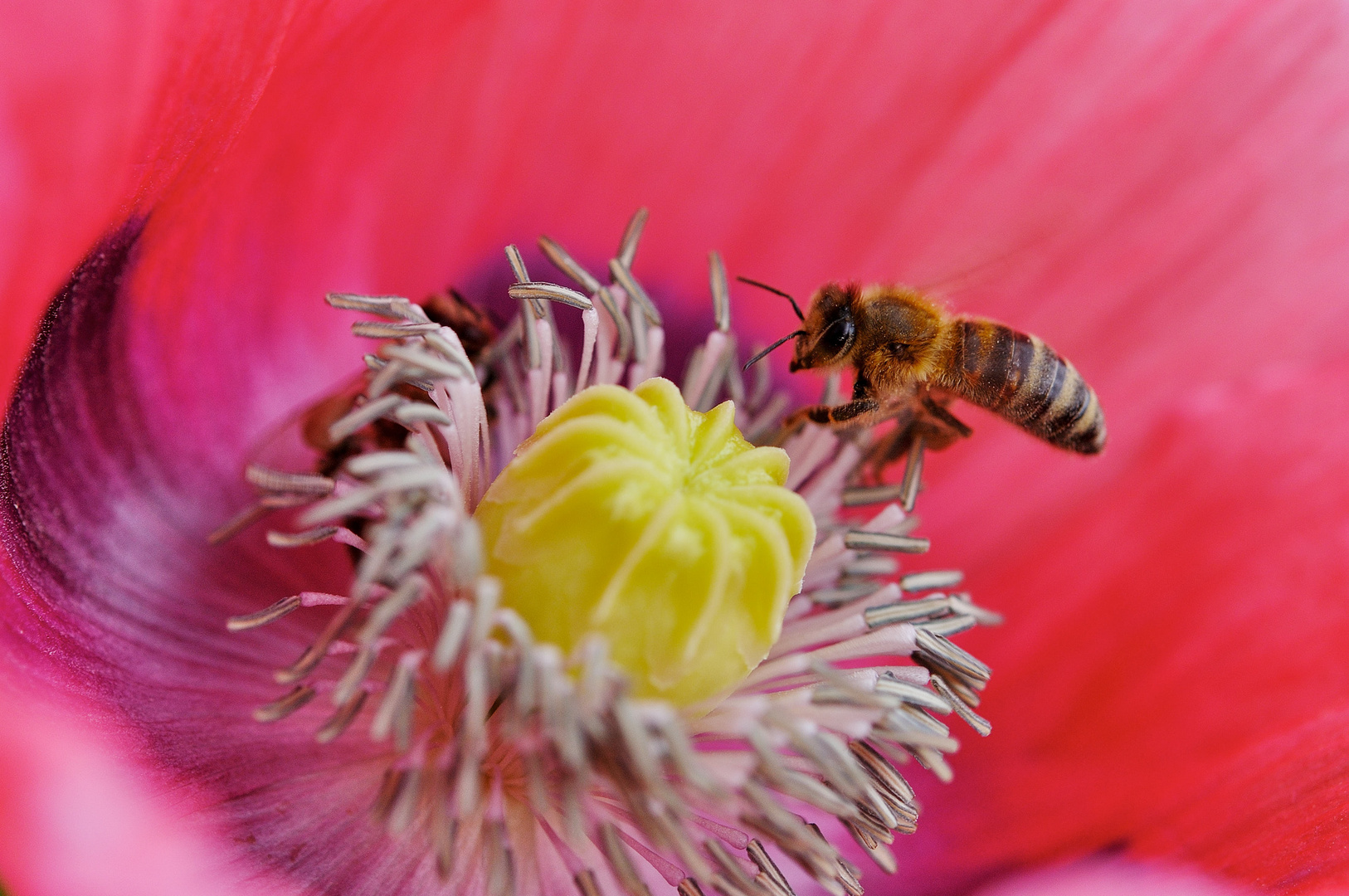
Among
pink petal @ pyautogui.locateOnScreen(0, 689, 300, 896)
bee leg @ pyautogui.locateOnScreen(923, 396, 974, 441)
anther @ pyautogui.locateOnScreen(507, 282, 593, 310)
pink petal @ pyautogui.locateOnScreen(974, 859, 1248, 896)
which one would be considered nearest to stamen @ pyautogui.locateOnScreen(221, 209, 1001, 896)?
anther @ pyautogui.locateOnScreen(507, 282, 593, 310)

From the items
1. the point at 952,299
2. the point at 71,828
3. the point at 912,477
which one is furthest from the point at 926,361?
the point at 71,828

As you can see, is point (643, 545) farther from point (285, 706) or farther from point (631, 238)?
point (631, 238)

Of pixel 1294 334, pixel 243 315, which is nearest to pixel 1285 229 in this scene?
pixel 1294 334

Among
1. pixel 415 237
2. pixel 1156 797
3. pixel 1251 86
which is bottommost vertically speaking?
pixel 1156 797

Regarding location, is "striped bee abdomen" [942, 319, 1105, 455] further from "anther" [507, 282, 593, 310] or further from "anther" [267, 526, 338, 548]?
"anther" [267, 526, 338, 548]

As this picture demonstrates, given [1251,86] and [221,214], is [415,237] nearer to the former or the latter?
[221,214]
